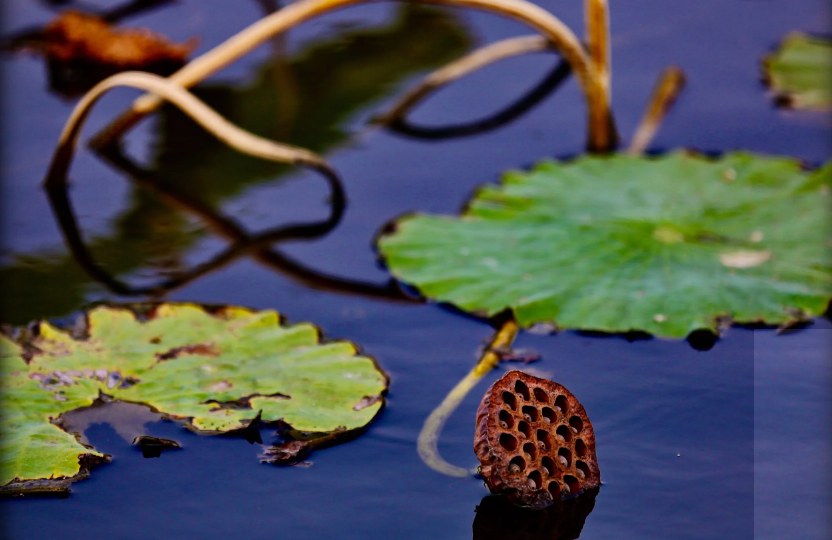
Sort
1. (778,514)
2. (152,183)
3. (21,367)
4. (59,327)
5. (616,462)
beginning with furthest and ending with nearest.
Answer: (152,183) → (59,327) → (21,367) → (616,462) → (778,514)

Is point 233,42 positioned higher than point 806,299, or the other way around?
point 233,42

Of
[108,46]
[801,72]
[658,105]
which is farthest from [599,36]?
[108,46]

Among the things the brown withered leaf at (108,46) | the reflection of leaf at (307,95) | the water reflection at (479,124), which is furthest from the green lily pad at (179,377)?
the brown withered leaf at (108,46)

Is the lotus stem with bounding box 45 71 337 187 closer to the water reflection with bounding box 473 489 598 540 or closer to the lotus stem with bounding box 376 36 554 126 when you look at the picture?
the lotus stem with bounding box 376 36 554 126

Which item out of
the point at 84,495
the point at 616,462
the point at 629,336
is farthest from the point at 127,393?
the point at 629,336

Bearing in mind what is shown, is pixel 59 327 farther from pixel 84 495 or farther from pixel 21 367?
pixel 84 495

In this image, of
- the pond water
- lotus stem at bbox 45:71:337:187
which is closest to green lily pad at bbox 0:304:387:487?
the pond water

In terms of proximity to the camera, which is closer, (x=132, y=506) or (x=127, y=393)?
(x=132, y=506)

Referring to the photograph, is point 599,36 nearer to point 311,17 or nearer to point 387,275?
point 311,17
